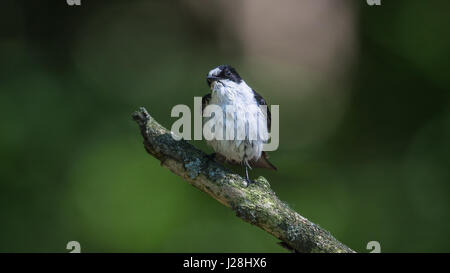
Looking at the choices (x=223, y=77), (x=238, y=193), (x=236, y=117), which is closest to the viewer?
(x=238, y=193)

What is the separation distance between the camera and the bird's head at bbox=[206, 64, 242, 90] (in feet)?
10.3

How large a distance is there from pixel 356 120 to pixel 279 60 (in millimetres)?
1251

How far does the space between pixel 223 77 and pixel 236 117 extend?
0.34 m

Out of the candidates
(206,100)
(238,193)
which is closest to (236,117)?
(206,100)

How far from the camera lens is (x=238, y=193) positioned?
2664 millimetres

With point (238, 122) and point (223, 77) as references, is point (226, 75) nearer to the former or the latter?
point (223, 77)

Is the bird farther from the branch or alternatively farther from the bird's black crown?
the branch

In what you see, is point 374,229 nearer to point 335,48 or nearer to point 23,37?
point 335,48

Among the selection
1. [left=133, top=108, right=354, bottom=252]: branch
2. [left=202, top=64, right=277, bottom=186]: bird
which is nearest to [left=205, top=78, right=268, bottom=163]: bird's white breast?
[left=202, top=64, right=277, bottom=186]: bird

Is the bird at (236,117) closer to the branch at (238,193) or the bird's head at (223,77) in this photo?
the bird's head at (223,77)

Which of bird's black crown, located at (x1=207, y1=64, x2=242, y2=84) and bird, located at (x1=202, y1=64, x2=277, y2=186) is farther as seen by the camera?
bird's black crown, located at (x1=207, y1=64, x2=242, y2=84)

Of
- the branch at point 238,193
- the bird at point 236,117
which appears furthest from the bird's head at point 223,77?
the branch at point 238,193

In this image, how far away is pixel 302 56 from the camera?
5.84 meters

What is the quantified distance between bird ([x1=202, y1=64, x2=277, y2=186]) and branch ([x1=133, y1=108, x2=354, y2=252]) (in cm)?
25
